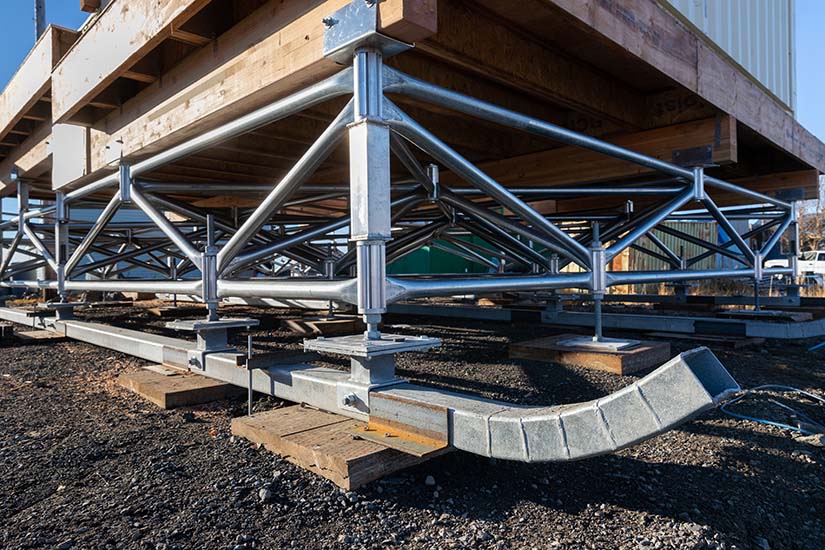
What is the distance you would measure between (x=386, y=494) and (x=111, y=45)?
3.29 m

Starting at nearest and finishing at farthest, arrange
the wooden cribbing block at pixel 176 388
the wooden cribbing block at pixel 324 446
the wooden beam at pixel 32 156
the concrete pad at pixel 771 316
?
1. the wooden cribbing block at pixel 324 446
2. the wooden cribbing block at pixel 176 388
3. the concrete pad at pixel 771 316
4. the wooden beam at pixel 32 156

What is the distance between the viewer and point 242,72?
9.54ft

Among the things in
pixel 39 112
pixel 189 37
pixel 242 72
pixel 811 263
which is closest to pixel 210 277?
pixel 242 72

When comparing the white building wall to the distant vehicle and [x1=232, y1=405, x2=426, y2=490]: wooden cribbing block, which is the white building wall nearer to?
[x1=232, y1=405, x2=426, y2=490]: wooden cribbing block

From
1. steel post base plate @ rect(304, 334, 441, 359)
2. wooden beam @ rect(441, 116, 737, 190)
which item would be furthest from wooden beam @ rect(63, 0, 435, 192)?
wooden beam @ rect(441, 116, 737, 190)

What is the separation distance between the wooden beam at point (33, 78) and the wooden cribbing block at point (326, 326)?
3114mm

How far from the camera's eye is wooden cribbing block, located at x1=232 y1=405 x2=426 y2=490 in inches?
74.7

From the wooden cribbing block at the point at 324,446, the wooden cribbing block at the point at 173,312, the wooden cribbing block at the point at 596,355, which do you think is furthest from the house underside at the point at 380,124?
the wooden cribbing block at the point at 173,312

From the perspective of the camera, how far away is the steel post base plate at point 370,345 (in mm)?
2100

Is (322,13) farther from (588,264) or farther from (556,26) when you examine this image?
(588,264)

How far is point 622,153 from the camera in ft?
12.4

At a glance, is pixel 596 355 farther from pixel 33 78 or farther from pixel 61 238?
pixel 33 78

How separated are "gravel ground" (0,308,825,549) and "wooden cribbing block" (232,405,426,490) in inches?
2.4

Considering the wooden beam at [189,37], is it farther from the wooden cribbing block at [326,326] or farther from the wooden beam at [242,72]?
the wooden cribbing block at [326,326]
